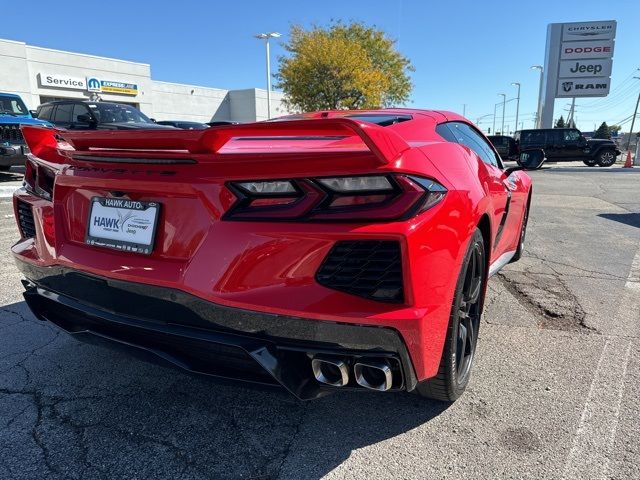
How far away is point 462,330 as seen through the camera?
2.31 m

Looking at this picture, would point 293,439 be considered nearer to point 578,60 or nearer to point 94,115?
point 94,115

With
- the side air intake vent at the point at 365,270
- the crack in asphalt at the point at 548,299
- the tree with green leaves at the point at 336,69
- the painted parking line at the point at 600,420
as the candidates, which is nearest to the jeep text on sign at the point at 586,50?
the tree with green leaves at the point at 336,69

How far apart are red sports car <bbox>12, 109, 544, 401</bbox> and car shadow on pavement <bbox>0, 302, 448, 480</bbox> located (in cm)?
29

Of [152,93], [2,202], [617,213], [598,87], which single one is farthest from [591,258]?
[152,93]

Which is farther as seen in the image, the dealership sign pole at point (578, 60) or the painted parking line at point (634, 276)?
the dealership sign pole at point (578, 60)

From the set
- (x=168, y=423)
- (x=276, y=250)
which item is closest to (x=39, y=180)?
(x=168, y=423)

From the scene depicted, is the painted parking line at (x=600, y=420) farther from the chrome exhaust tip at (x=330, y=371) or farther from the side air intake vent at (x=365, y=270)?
the side air intake vent at (x=365, y=270)

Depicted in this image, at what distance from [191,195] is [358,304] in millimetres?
725

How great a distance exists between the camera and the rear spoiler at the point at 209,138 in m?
1.53

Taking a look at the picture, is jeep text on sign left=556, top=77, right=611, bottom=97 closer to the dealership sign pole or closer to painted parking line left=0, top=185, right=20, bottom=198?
the dealership sign pole

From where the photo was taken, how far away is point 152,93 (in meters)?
35.5

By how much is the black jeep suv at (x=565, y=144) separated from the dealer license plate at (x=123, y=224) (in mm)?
22835

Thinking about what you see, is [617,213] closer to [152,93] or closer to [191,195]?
[191,195]

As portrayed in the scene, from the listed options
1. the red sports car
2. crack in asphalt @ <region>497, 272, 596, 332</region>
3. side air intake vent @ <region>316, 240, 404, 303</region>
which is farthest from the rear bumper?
crack in asphalt @ <region>497, 272, 596, 332</region>
